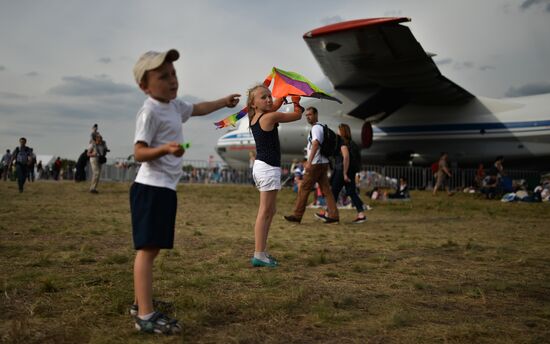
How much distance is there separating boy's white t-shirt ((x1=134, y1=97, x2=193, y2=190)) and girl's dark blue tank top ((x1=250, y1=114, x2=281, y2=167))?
5.96 feet

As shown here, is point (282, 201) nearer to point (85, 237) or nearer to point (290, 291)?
point (85, 237)

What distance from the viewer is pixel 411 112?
825 inches

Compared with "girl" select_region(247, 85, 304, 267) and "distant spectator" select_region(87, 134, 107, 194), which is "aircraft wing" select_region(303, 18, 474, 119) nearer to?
"distant spectator" select_region(87, 134, 107, 194)

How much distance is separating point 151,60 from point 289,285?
1875 millimetres

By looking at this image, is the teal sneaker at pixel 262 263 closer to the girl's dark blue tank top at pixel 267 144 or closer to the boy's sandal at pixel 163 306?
the girl's dark blue tank top at pixel 267 144

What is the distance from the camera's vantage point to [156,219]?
2.59 metres

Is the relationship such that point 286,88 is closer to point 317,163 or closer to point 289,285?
point 289,285

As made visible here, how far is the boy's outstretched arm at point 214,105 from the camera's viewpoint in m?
3.15

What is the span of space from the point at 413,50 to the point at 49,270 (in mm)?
14509

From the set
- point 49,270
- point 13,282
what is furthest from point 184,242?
point 13,282

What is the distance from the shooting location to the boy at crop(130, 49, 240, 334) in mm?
2525

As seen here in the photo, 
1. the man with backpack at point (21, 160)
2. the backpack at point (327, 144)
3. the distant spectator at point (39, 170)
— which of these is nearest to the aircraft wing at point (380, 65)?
the backpack at point (327, 144)

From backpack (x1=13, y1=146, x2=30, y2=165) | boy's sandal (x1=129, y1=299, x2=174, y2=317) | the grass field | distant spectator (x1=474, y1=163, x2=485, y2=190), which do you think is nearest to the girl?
the grass field

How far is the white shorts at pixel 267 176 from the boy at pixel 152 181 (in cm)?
187
